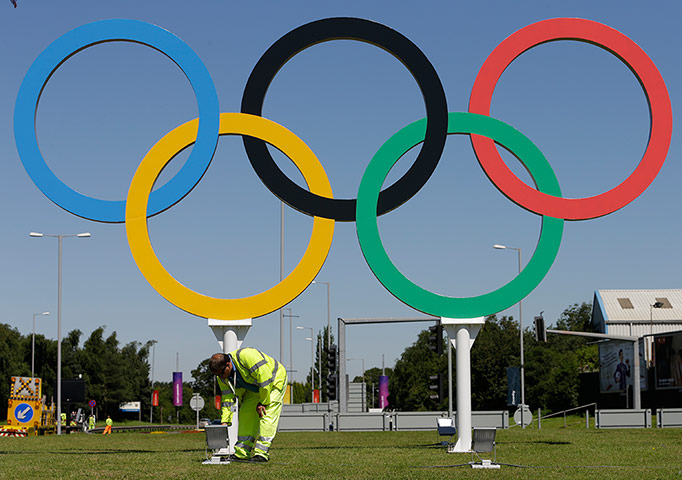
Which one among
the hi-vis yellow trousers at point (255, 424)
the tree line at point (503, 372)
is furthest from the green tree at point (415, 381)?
the hi-vis yellow trousers at point (255, 424)

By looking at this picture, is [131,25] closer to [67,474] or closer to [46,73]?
[46,73]

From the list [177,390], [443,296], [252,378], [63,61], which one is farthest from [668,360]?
[252,378]

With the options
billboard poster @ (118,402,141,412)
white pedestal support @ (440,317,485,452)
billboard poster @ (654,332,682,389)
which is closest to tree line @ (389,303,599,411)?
billboard poster @ (654,332,682,389)

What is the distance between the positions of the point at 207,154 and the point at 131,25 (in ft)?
9.97

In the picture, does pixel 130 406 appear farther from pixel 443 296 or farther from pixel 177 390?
pixel 443 296

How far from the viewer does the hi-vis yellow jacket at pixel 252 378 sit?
551 inches

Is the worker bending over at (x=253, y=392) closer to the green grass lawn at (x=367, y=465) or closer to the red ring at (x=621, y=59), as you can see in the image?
the green grass lawn at (x=367, y=465)

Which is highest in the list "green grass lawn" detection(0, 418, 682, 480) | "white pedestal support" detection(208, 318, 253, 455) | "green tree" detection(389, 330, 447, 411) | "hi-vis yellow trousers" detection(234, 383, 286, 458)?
"white pedestal support" detection(208, 318, 253, 455)

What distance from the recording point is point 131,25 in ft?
59.7

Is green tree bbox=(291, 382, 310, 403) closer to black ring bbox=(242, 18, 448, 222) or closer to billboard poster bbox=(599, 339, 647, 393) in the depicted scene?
billboard poster bbox=(599, 339, 647, 393)

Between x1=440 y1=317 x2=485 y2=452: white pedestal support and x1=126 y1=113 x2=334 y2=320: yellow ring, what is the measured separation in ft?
9.61

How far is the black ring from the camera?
58.6 ft

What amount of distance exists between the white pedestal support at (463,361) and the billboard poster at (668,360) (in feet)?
132

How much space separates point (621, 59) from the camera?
18.6m
